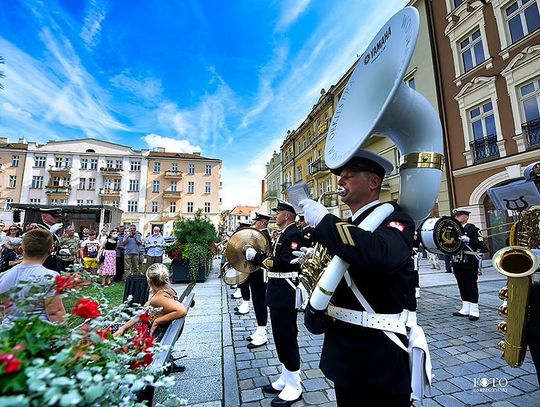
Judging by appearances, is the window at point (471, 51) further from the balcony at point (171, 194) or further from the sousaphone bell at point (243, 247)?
the balcony at point (171, 194)

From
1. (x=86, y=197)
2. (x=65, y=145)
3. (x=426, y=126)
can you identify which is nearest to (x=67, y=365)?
(x=426, y=126)

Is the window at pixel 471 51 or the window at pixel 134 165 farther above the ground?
the window at pixel 134 165

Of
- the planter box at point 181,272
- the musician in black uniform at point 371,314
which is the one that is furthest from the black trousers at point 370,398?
the planter box at point 181,272

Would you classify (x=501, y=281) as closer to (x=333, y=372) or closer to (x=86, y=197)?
(x=333, y=372)

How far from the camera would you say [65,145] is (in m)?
36.3

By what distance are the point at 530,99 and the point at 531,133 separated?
1364 millimetres

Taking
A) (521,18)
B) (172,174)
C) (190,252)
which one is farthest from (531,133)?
(172,174)

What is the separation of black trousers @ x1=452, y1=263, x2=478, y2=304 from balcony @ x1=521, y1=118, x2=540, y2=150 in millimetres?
8014

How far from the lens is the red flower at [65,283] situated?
3.17 feet

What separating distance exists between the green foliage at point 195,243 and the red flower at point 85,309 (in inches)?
329

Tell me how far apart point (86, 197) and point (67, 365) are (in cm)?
4254

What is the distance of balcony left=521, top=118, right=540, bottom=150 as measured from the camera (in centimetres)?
972

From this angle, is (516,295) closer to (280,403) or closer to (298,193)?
(298,193)

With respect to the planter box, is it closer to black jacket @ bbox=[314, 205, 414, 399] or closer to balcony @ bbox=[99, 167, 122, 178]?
black jacket @ bbox=[314, 205, 414, 399]
